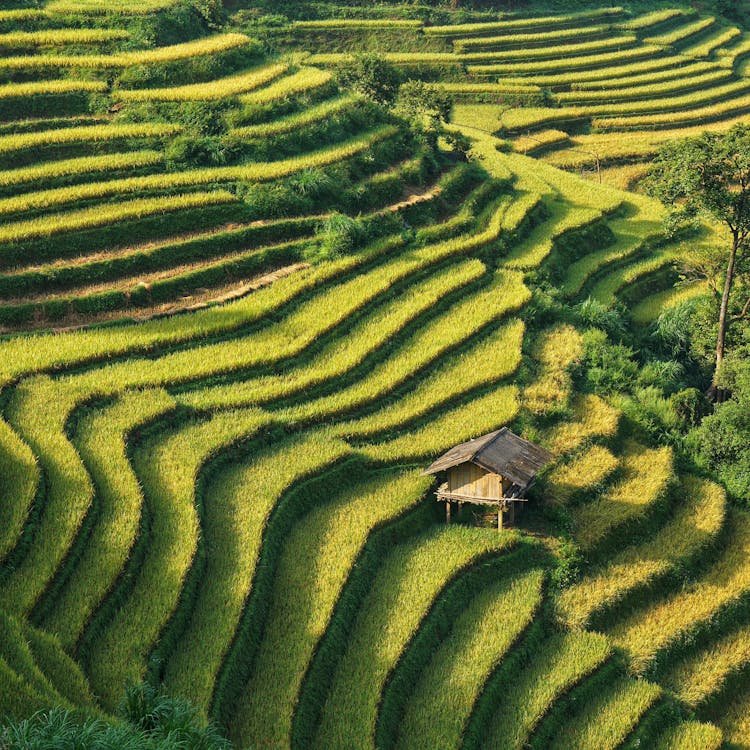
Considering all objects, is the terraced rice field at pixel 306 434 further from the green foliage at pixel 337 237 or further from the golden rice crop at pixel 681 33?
the golden rice crop at pixel 681 33

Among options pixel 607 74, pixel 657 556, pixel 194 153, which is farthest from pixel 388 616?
pixel 607 74

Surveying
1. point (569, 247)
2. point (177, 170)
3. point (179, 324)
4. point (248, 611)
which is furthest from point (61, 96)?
point (248, 611)

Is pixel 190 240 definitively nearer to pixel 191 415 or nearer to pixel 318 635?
pixel 191 415

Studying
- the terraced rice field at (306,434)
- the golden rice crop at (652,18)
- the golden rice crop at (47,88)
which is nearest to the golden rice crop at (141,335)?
the terraced rice field at (306,434)

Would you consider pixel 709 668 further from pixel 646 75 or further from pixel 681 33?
pixel 681 33

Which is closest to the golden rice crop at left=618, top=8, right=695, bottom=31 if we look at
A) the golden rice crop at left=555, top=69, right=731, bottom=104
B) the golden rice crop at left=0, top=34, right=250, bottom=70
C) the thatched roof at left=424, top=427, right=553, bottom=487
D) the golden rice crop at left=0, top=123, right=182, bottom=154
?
the golden rice crop at left=555, top=69, right=731, bottom=104
